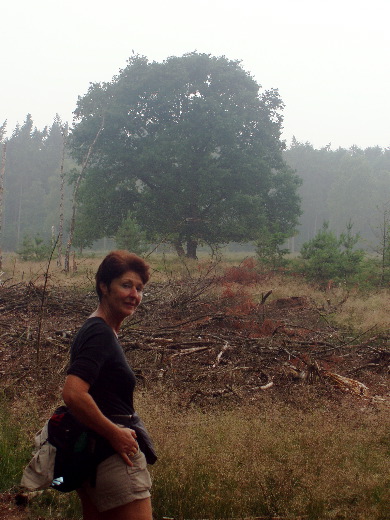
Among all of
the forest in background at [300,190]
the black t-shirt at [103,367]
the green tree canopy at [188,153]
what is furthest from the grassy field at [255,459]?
the forest in background at [300,190]

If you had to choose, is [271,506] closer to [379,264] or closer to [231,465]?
[231,465]

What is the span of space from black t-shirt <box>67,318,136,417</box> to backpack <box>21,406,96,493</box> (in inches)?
6.5

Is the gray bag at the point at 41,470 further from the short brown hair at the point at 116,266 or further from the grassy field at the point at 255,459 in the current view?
the grassy field at the point at 255,459

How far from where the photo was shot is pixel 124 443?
7.08 ft

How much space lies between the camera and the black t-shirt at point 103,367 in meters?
2.12

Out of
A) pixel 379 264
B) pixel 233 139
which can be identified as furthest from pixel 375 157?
pixel 379 264

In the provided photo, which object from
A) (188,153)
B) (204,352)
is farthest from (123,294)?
(188,153)

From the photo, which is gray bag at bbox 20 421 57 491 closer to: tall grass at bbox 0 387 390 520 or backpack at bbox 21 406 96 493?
backpack at bbox 21 406 96 493

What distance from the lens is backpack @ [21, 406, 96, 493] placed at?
2156mm

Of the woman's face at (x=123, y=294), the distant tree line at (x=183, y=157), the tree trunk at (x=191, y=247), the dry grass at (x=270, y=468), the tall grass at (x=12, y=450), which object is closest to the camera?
the woman's face at (x=123, y=294)

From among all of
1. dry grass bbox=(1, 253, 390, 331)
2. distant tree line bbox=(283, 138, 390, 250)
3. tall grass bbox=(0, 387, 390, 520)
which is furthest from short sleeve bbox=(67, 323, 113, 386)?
distant tree line bbox=(283, 138, 390, 250)

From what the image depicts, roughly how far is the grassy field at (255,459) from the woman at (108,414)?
1225 millimetres

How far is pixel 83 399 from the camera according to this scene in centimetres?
207

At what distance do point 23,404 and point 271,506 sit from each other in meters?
2.76
